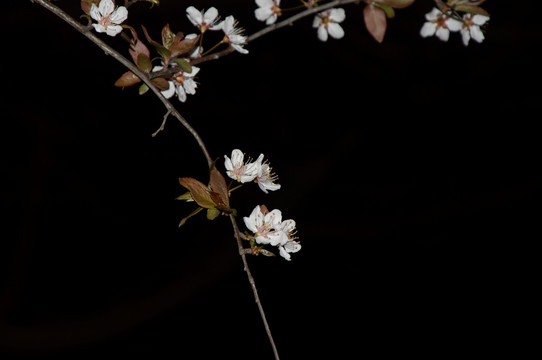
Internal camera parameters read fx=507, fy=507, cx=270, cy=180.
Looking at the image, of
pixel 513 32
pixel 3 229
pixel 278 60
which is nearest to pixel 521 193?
pixel 513 32

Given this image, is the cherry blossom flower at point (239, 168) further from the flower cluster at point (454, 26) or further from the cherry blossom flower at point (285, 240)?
the flower cluster at point (454, 26)

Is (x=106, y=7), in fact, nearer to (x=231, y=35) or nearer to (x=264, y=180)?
(x=231, y=35)

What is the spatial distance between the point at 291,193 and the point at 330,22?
204 cm

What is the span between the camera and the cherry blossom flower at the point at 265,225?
65 centimetres

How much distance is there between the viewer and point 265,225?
676mm

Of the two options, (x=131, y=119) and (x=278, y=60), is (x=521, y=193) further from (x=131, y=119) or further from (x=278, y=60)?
(x=131, y=119)

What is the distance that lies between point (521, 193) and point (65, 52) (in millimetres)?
2634

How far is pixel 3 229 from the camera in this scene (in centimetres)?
248

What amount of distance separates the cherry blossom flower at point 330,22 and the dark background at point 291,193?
5.48 feet

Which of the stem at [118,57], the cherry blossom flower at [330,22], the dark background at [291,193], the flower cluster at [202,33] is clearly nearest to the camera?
the stem at [118,57]

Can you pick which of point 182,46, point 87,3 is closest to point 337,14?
point 182,46

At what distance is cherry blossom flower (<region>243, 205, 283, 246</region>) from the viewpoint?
25.7 inches

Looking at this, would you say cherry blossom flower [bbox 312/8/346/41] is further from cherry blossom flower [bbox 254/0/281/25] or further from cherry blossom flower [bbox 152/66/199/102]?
cherry blossom flower [bbox 152/66/199/102]

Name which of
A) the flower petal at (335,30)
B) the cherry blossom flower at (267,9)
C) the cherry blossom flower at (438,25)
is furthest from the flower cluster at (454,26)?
the cherry blossom flower at (267,9)
